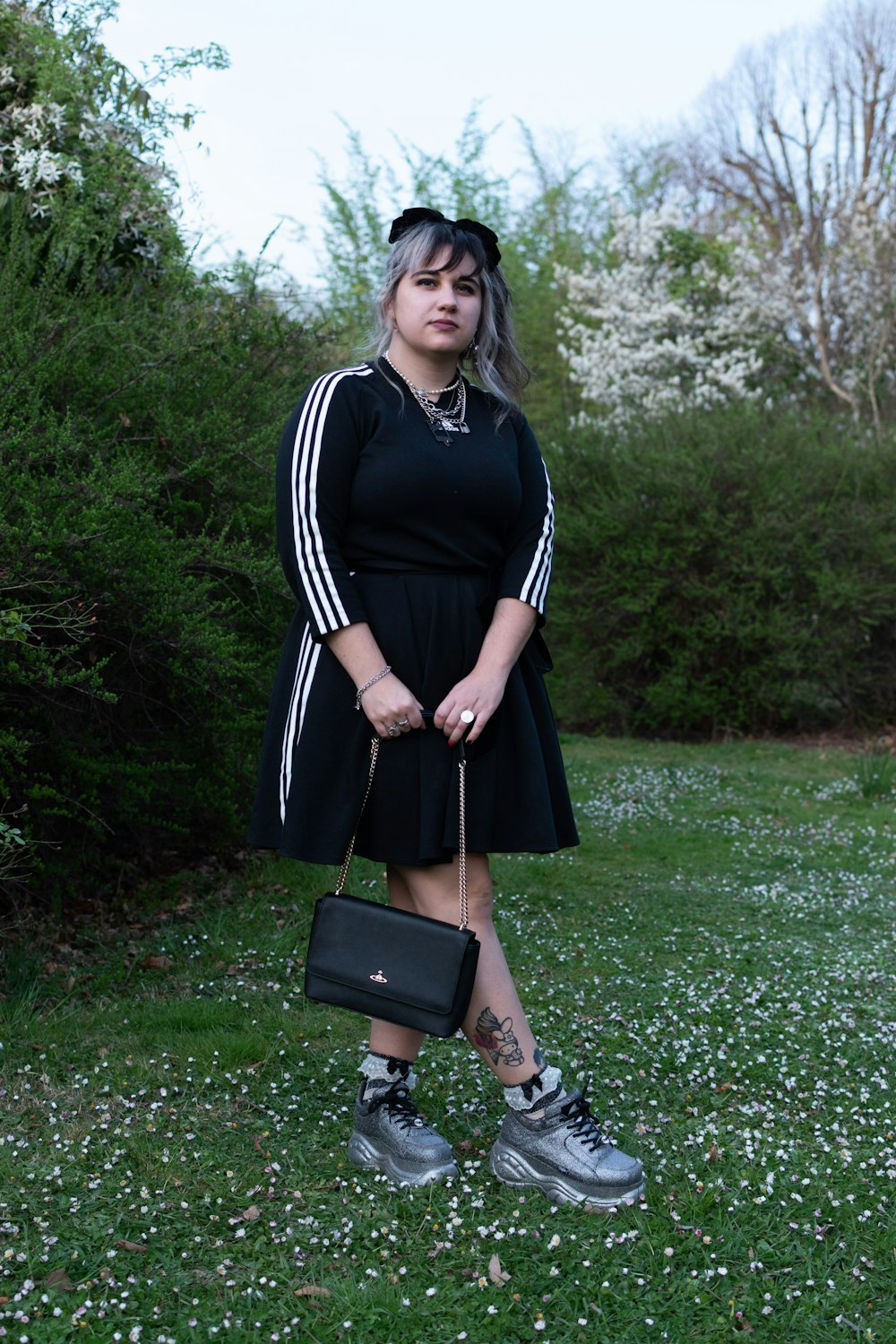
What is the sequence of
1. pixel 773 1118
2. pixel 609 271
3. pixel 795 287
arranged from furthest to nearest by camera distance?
pixel 609 271, pixel 795 287, pixel 773 1118

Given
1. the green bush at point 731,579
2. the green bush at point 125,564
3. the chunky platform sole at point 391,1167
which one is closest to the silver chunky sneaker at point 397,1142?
the chunky platform sole at point 391,1167

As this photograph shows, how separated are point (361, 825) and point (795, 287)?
1568 centimetres

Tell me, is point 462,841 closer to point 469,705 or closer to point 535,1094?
point 469,705

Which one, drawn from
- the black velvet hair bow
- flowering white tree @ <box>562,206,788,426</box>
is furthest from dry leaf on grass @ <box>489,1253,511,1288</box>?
flowering white tree @ <box>562,206,788,426</box>

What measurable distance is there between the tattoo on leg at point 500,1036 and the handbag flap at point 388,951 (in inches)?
8.3

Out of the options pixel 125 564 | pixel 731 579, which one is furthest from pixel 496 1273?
pixel 731 579

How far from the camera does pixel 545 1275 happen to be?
221 cm

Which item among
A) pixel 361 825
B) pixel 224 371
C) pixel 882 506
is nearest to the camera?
pixel 361 825

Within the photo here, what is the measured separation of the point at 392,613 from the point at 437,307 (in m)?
0.65

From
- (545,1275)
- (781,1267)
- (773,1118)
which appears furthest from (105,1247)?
(773,1118)

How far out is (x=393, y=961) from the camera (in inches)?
93.4

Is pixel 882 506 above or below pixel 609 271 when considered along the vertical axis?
below

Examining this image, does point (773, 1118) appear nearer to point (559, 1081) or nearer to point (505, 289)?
point (559, 1081)

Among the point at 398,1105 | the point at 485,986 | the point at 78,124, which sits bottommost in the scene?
the point at 398,1105
